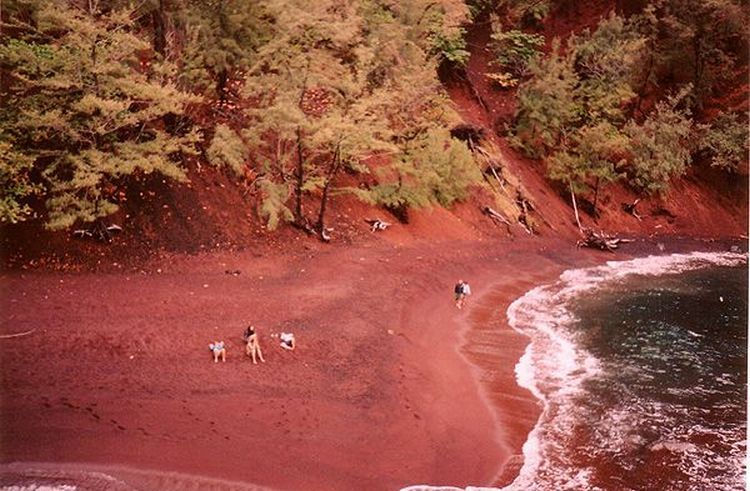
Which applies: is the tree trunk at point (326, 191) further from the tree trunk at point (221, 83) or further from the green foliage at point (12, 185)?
the green foliage at point (12, 185)

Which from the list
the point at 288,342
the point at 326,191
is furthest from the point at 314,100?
the point at 288,342

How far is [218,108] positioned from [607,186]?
31.1 meters

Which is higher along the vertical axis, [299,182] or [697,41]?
[697,41]

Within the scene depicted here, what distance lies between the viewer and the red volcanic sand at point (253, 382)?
1275 cm

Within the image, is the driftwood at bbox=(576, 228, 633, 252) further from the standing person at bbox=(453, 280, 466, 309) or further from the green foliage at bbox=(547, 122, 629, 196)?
the standing person at bbox=(453, 280, 466, 309)

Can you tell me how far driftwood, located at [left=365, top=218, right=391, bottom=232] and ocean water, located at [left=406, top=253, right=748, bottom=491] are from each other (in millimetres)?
8115

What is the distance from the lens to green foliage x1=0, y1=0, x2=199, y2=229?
1884cm

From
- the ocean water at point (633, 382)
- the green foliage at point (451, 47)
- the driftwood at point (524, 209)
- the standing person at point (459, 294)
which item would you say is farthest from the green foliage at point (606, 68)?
the standing person at point (459, 294)

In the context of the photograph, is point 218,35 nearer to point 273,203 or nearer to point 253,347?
point 273,203

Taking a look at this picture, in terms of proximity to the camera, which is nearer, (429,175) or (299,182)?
(299,182)

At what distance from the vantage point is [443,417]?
51.5 feet

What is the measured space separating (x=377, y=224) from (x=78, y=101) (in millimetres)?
15061

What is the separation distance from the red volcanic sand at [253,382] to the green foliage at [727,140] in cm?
3434

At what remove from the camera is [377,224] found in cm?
2997
